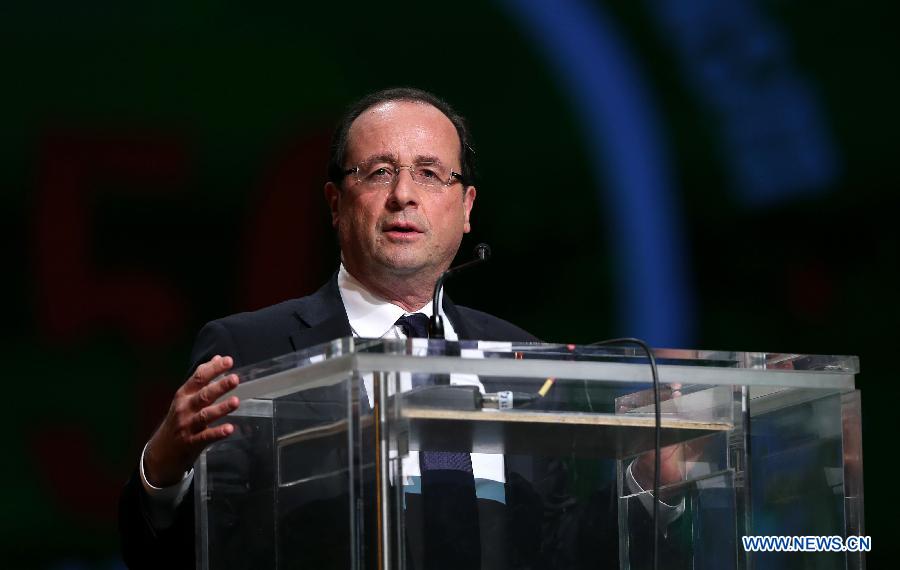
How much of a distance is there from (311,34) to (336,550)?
7.24 ft

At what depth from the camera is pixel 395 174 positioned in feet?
8.89

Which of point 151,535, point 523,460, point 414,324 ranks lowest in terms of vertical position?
point 151,535

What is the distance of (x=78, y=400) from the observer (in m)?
3.38

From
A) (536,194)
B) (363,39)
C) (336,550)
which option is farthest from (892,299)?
(336,550)

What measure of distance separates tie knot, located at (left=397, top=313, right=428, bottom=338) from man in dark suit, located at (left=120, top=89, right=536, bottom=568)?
0.4 inches

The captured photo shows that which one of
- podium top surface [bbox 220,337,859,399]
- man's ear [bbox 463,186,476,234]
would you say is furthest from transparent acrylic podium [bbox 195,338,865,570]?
man's ear [bbox 463,186,476,234]

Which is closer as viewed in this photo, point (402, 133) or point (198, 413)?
point (198, 413)

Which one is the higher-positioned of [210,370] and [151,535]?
[210,370]

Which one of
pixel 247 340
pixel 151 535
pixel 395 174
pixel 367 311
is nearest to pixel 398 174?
pixel 395 174

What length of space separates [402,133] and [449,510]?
45.6 inches

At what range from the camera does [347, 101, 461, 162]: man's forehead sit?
8.96 ft

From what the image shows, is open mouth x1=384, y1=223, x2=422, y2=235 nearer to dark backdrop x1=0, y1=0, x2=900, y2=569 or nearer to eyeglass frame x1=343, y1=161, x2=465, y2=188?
eyeglass frame x1=343, y1=161, x2=465, y2=188

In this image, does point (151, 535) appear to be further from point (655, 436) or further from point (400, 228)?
point (655, 436)

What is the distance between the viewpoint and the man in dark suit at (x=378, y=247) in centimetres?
245
